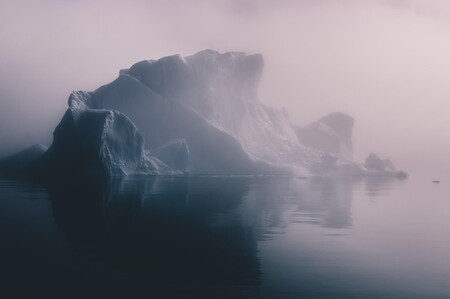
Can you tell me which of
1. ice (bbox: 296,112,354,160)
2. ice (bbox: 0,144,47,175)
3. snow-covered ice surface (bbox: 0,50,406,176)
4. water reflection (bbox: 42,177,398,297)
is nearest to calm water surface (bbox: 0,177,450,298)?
water reflection (bbox: 42,177,398,297)

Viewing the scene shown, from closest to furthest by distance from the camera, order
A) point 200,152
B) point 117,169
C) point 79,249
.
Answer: point 79,249 → point 117,169 → point 200,152

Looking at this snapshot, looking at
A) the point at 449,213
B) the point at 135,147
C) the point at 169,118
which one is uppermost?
the point at 169,118

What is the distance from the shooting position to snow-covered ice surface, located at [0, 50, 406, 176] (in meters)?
50.5

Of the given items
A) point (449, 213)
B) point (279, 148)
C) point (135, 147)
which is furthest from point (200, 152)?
point (449, 213)

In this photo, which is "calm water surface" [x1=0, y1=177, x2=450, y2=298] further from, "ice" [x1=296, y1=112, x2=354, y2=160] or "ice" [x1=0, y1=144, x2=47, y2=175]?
"ice" [x1=296, y1=112, x2=354, y2=160]

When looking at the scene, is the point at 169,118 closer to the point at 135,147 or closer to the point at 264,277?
the point at 135,147

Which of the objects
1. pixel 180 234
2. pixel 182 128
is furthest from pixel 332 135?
pixel 180 234

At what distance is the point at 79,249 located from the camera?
10125mm

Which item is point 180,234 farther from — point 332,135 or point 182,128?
point 332,135

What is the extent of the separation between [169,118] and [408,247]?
169 feet

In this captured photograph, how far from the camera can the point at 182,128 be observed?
203 ft

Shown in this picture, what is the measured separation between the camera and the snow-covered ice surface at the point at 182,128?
50500mm

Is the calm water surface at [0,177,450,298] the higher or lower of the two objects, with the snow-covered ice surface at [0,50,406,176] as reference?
lower

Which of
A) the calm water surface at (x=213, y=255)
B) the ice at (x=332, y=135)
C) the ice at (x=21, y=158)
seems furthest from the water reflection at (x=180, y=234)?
the ice at (x=332, y=135)
